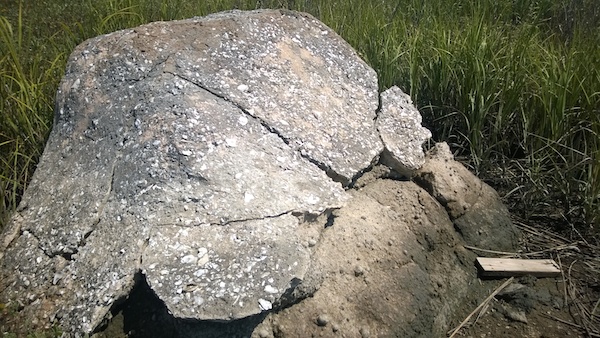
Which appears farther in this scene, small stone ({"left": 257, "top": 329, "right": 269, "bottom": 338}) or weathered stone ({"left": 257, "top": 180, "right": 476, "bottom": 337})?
weathered stone ({"left": 257, "top": 180, "right": 476, "bottom": 337})

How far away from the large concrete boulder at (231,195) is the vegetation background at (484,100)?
0.53 meters

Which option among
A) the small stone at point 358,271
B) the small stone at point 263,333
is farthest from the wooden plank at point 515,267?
the small stone at point 263,333

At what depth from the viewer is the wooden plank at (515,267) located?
2.38 m

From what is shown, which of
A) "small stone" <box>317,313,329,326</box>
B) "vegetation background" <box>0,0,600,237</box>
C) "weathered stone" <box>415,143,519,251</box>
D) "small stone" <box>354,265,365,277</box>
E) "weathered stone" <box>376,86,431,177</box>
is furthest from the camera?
"vegetation background" <box>0,0,600,237</box>

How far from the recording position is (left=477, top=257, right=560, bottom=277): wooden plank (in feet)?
7.82

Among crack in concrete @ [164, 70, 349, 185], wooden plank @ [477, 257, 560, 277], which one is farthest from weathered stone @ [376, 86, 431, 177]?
wooden plank @ [477, 257, 560, 277]

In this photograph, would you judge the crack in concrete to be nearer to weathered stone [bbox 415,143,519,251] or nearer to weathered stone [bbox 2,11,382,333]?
weathered stone [bbox 2,11,382,333]

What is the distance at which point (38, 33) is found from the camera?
3.88 m

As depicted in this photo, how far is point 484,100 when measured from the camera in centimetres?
295

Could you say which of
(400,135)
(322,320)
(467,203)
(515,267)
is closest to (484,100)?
(467,203)

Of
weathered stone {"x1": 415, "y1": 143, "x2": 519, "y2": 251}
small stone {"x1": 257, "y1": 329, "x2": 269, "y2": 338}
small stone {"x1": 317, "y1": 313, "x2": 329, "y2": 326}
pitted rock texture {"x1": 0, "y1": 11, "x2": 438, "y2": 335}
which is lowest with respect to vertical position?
weathered stone {"x1": 415, "y1": 143, "x2": 519, "y2": 251}

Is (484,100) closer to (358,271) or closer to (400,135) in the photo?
(400,135)

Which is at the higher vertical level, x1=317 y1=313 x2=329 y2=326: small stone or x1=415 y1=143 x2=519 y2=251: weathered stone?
x1=317 y1=313 x2=329 y2=326: small stone

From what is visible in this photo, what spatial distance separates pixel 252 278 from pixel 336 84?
1.04 metres
